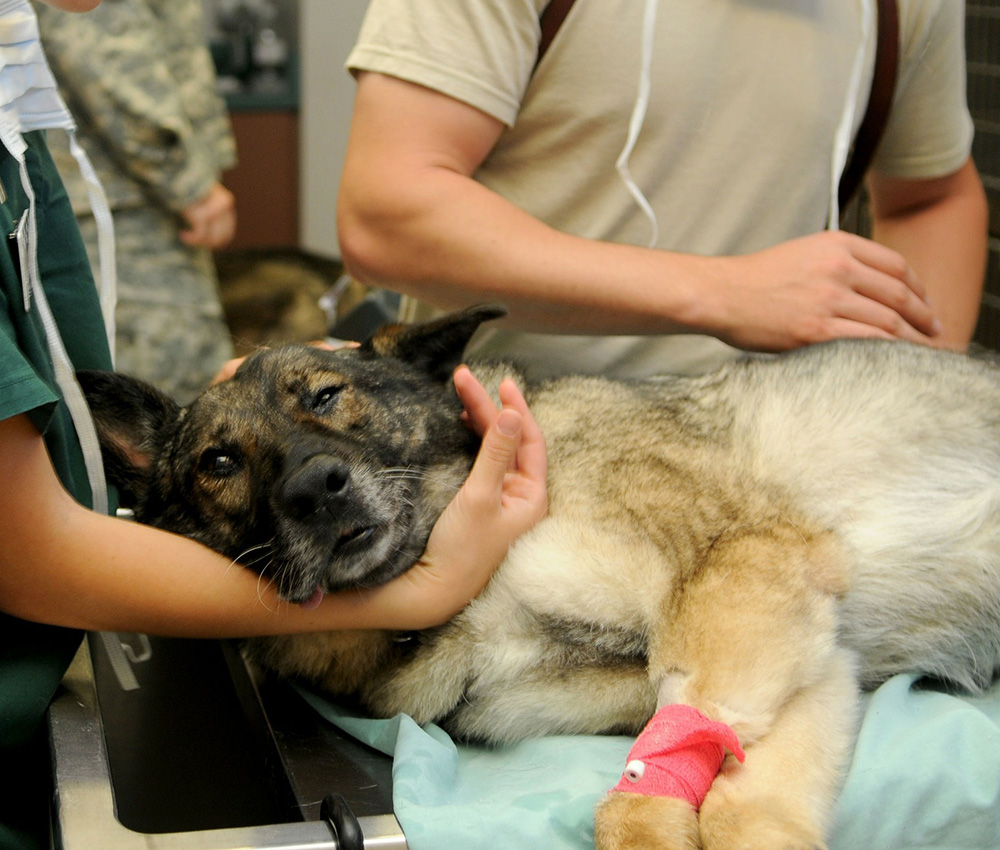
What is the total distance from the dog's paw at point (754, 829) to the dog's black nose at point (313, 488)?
0.64 m

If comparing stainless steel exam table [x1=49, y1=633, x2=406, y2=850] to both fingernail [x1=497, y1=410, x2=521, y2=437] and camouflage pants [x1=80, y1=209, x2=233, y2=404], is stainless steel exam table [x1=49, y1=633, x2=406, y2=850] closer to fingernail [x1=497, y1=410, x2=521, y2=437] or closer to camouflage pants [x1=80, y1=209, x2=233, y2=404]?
fingernail [x1=497, y1=410, x2=521, y2=437]

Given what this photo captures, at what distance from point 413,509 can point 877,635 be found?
2.38ft

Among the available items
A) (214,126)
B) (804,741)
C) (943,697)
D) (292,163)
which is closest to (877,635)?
(943,697)

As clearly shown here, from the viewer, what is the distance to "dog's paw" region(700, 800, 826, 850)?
3.59ft

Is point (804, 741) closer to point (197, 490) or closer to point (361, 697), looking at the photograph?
point (361, 697)

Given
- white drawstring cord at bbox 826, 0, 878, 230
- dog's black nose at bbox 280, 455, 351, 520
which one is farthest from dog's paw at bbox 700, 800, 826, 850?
white drawstring cord at bbox 826, 0, 878, 230

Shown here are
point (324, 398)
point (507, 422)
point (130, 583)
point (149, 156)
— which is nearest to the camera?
point (130, 583)

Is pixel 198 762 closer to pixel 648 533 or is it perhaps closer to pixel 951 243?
pixel 648 533

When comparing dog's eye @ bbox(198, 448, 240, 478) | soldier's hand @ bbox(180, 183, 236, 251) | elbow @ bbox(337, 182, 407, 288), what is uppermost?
elbow @ bbox(337, 182, 407, 288)

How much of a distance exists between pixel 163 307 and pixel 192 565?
2147mm

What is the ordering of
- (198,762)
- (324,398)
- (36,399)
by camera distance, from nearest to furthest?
(36,399), (198,762), (324,398)

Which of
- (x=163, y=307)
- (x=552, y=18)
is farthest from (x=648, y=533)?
(x=163, y=307)

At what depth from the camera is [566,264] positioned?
1668mm

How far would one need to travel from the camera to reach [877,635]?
1456 millimetres
